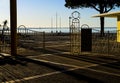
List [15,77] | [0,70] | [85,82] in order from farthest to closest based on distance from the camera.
A: [0,70], [15,77], [85,82]

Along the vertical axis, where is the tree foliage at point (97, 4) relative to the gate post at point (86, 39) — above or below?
above

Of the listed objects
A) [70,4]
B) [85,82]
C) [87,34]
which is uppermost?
[70,4]

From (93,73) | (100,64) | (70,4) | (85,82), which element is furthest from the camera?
(70,4)

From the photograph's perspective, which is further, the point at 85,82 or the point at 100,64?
the point at 100,64

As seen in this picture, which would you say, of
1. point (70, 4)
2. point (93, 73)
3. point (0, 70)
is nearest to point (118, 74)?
point (93, 73)

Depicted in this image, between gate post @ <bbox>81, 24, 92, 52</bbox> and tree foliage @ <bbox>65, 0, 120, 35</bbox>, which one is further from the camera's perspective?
tree foliage @ <bbox>65, 0, 120, 35</bbox>

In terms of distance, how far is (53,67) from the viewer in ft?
41.2

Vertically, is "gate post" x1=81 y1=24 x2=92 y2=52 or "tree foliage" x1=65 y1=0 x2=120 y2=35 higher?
"tree foliage" x1=65 y1=0 x2=120 y2=35

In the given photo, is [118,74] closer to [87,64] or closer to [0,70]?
[87,64]

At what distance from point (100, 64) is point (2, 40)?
1256cm

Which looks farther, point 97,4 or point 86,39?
point 97,4

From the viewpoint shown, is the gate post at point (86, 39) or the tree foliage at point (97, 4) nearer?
the gate post at point (86, 39)

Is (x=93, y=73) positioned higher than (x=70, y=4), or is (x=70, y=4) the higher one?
(x=70, y=4)

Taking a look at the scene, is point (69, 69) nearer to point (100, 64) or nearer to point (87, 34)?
point (100, 64)
